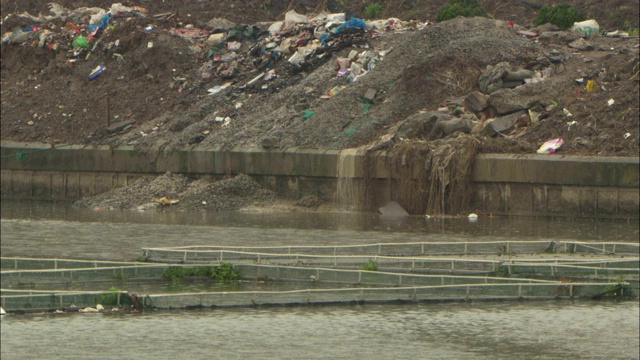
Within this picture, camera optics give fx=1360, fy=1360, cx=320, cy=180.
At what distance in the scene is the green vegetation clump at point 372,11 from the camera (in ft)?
128

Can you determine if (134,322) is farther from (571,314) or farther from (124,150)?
(124,150)

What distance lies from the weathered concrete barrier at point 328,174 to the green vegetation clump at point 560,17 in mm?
8747

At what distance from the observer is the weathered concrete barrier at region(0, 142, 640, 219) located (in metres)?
23.8

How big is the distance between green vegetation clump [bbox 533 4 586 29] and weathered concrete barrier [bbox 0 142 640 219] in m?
8.75

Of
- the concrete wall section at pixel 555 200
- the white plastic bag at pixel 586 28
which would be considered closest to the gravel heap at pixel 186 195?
the concrete wall section at pixel 555 200

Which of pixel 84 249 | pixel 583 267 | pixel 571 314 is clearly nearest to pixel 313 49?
pixel 84 249

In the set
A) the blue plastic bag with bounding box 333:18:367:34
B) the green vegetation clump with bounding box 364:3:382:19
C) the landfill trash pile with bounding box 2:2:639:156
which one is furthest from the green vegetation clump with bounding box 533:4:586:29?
the green vegetation clump with bounding box 364:3:382:19

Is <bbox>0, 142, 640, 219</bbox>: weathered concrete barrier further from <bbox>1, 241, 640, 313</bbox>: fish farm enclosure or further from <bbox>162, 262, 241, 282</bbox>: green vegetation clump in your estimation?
<bbox>162, 262, 241, 282</bbox>: green vegetation clump

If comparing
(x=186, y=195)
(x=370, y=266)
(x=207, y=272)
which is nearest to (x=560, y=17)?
(x=186, y=195)

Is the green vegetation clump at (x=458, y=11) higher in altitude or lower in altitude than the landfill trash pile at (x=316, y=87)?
higher

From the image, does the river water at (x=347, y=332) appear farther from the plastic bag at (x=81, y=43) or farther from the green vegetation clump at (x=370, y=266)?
the plastic bag at (x=81, y=43)

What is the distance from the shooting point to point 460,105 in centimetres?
2755

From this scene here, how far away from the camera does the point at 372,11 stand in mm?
39125

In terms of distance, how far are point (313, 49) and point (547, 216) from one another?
9.36m
